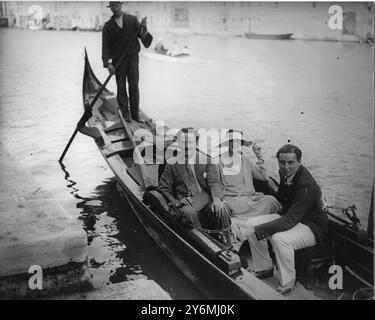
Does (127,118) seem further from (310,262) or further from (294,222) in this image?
(310,262)

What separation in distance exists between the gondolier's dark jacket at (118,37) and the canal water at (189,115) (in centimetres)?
197

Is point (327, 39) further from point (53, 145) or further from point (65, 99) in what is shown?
point (53, 145)

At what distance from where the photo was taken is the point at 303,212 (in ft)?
10.2

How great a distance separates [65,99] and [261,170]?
10.1 meters

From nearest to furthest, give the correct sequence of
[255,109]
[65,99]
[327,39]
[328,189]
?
[328,189] < [255,109] < [65,99] < [327,39]

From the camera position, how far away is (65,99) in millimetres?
12836

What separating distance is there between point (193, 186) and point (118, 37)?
10.8 ft

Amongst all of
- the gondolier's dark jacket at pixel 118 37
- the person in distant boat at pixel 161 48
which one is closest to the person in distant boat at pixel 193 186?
the gondolier's dark jacket at pixel 118 37

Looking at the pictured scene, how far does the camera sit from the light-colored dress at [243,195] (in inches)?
138

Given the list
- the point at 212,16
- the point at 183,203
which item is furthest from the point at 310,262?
the point at 212,16

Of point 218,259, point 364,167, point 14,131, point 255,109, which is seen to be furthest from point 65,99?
point 218,259

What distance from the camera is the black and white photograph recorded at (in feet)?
10.1

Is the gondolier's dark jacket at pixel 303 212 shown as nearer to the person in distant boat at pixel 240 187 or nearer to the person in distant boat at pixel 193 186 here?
the person in distant boat at pixel 240 187

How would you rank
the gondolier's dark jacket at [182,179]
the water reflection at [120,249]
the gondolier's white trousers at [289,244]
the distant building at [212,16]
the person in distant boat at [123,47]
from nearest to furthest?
the gondolier's white trousers at [289,244], the gondolier's dark jacket at [182,179], the water reflection at [120,249], the person in distant boat at [123,47], the distant building at [212,16]
